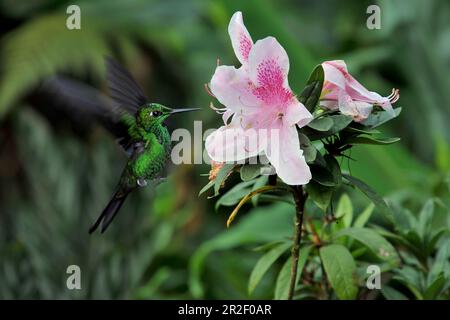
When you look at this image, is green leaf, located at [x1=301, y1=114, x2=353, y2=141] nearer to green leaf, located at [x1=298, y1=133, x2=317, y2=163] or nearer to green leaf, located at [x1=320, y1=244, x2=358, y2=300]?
green leaf, located at [x1=298, y1=133, x2=317, y2=163]

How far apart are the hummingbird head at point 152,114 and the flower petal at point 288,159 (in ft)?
0.37

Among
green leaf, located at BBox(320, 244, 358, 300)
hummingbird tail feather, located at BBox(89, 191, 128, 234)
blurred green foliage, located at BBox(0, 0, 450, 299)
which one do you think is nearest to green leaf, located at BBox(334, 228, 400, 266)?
green leaf, located at BBox(320, 244, 358, 300)

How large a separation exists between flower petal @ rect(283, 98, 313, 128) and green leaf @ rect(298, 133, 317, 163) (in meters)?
0.01

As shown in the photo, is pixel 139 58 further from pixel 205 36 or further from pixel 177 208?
pixel 177 208

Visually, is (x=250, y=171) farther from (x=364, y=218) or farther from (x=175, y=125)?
(x=175, y=125)

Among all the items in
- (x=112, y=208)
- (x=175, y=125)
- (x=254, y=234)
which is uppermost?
(x=175, y=125)

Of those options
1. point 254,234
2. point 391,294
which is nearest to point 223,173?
point 391,294

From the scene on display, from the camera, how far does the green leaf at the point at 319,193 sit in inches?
28.2

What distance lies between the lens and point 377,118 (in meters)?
0.76

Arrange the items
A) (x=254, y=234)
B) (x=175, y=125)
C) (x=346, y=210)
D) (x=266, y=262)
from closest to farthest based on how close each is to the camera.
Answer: (x=266, y=262) < (x=346, y=210) < (x=254, y=234) < (x=175, y=125)

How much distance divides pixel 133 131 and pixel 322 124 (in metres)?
0.20

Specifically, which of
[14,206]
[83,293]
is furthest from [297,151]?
[14,206]

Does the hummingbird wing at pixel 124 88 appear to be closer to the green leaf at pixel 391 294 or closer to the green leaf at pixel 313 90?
the green leaf at pixel 313 90

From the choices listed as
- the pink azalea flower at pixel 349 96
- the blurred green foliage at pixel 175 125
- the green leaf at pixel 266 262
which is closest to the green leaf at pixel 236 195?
the green leaf at pixel 266 262
